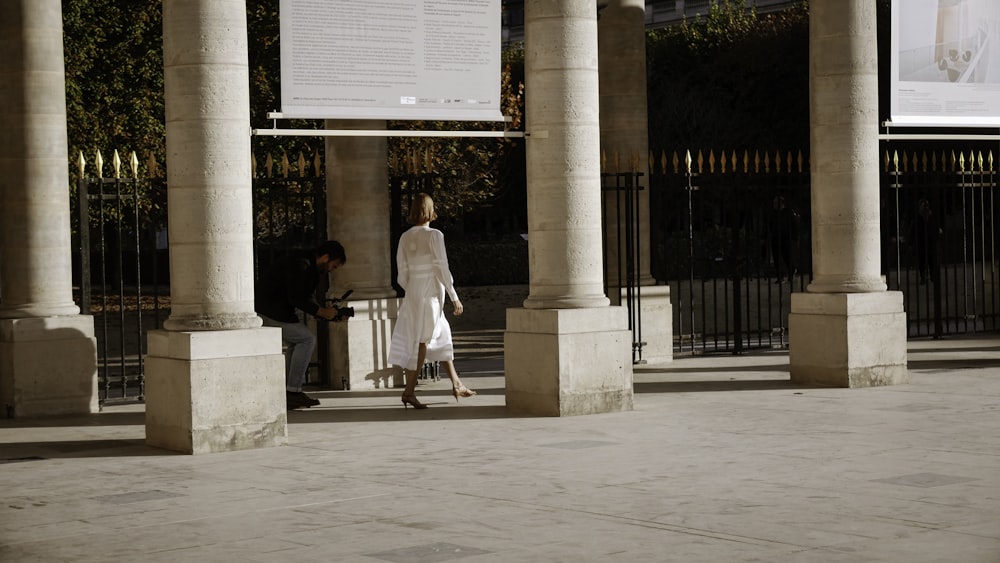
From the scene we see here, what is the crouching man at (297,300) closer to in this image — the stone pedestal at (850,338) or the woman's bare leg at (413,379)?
the woman's bare leg at (413,379)

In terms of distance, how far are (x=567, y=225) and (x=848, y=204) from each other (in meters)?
3.06

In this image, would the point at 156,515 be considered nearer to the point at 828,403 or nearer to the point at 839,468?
the point at 839,468

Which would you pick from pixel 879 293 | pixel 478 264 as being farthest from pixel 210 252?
pixel 478 264

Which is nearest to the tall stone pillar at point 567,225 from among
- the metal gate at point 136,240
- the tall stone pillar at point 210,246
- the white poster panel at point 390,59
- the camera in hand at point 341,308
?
the white poster panel at point 390,59

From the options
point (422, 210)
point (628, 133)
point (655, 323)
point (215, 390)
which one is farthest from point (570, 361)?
point (628, 133)

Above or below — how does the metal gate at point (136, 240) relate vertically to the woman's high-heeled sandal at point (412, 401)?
above

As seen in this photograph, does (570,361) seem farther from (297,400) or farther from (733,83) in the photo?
(733,83)

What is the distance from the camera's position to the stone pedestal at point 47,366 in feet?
43.5

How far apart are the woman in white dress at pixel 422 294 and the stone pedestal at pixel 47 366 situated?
9.21ft

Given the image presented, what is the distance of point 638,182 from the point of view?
57.1 feet

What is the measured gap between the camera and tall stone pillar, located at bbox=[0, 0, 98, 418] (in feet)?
43.6

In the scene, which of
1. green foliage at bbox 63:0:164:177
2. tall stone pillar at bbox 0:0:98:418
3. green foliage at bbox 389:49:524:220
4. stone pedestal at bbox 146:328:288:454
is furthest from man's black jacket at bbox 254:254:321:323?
green foliage at bbox 389:49:524:220

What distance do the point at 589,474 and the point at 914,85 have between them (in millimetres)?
7161

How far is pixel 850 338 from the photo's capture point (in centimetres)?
1378
